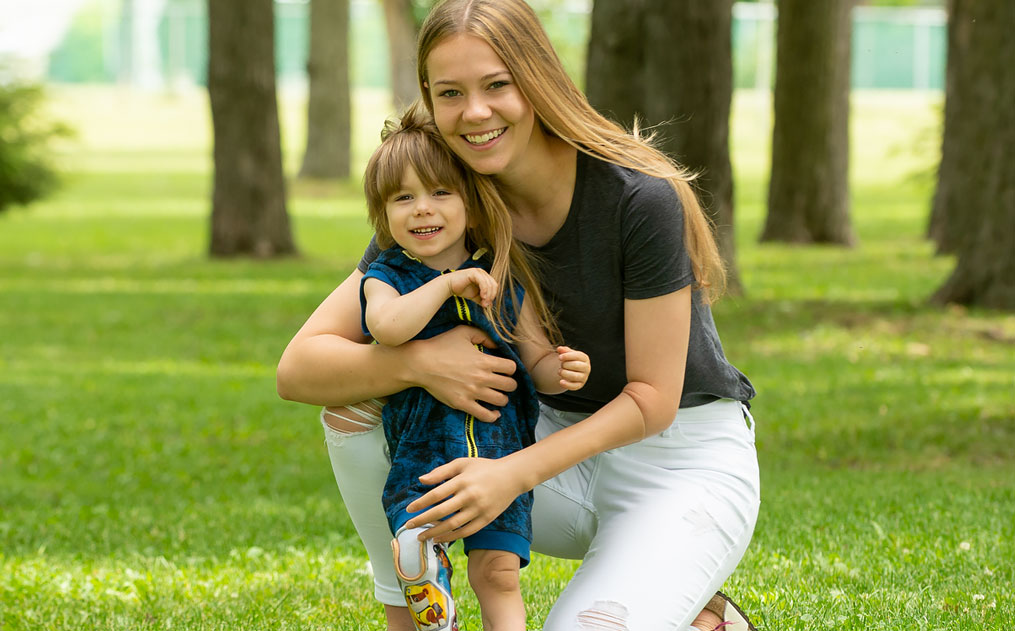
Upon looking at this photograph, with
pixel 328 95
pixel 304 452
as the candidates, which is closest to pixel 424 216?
pixel 304 452

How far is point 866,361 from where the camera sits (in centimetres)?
877

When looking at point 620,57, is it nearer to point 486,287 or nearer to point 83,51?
point 486,287

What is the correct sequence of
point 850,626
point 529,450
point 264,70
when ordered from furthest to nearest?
point 264,70, point 850,626, point 529,450

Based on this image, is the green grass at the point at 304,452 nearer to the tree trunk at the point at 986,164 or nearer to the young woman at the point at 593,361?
the tree trunk at the point at 986,164

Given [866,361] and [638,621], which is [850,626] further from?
[866,361]

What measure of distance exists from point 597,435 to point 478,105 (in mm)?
800

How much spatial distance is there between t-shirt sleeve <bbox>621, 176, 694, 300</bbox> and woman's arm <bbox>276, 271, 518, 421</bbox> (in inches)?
14.5

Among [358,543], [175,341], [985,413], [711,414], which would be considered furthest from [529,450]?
[175,341]

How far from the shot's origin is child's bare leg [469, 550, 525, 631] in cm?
301

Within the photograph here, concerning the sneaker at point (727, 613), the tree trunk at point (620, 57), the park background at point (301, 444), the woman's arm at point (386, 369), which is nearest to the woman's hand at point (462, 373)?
the woman's arm at point (386, 369)

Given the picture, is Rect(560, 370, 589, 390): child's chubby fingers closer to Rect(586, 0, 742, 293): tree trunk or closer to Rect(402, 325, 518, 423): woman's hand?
Rect(402, 325, 518, 423): woman's hand

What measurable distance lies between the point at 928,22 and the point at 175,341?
1544 inches

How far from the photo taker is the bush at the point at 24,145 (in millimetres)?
15141

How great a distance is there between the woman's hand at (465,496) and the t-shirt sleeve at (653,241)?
1.76 feet
